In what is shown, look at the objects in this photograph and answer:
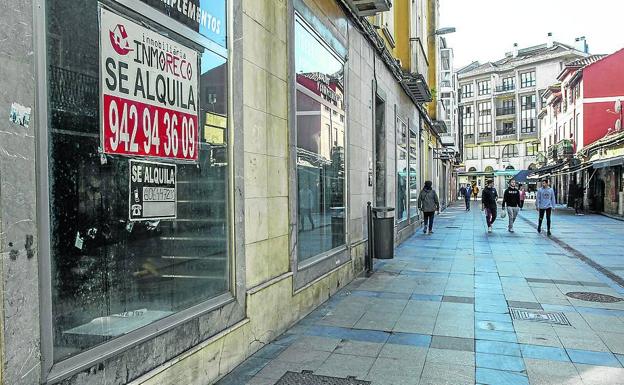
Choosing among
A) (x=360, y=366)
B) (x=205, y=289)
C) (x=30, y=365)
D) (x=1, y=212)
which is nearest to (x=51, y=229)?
(x=1, y=212)

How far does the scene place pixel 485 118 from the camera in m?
75.1

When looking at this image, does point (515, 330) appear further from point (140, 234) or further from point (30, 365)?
point (30, 365)

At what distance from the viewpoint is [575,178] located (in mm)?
34000

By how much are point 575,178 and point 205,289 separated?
1412 inches

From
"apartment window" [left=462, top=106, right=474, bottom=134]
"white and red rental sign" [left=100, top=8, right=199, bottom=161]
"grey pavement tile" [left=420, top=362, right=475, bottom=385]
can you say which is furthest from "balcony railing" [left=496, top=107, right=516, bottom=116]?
"white and red rental sign" [left=100, top=8, right=199, bottom=161]

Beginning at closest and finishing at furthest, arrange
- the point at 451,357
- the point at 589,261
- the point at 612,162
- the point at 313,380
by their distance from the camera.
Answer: the point at 313,380 → the point at 451,357 → the point at 589,261 → the point at 612,162

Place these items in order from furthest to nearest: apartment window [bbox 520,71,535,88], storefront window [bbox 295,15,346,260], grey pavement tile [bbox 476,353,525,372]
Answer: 1. apartment window [bbox 520,71,535,88]
2. storefront window [bbox 295,15,346,260]
3. grey pavement tile [bbox 476,353,525,372]

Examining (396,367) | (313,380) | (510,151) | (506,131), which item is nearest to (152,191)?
(313,380)

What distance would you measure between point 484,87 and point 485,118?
505cm

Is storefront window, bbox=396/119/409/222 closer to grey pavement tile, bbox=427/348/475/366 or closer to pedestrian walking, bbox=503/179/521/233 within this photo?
pedestrian walking, bbox=503/179/521/233

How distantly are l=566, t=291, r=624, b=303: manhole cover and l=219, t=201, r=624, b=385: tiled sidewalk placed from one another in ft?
0.66

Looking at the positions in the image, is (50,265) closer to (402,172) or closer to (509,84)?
(402,172)

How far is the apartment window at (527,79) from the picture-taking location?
69.4 meters

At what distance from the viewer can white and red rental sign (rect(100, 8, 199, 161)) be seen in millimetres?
2918
